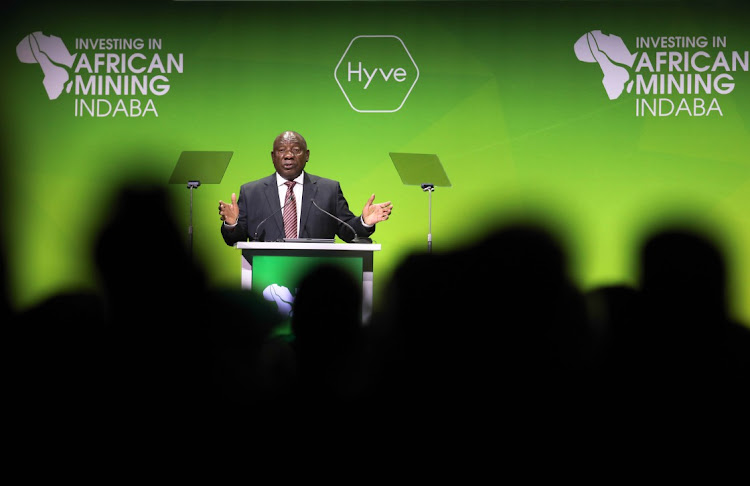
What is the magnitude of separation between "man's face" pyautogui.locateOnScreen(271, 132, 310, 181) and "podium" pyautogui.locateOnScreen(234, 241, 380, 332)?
86 cm

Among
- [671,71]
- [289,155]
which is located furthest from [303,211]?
[671,71]

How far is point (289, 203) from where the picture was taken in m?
4.22

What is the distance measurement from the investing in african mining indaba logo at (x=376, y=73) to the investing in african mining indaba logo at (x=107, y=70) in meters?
1.32

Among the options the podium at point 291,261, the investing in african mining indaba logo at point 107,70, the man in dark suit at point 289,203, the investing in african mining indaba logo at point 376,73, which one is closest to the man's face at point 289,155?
the man in dark suit at point 289,203

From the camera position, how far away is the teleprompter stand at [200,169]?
161 inches

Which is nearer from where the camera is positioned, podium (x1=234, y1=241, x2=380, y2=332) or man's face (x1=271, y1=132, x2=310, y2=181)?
podium (x1=234, y1=241, x2=380, y2=332)

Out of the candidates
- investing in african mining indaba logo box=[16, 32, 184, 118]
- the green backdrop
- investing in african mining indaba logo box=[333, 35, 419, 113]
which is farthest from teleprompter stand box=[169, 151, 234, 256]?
investing in african mining indaba logo box=[333, 35, 419, 113]

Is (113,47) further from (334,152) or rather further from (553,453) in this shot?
(553,453)

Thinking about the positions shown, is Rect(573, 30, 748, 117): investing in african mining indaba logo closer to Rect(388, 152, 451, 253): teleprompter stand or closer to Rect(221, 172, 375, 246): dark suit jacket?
Rect(388, 152, 451, 253): teleprompter stand

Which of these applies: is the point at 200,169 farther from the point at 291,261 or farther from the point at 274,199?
the point at 291,261

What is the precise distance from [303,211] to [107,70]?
2270 mm

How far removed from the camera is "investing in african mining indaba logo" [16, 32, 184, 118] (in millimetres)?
5258

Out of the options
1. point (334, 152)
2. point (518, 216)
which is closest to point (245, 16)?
point (334, 152)

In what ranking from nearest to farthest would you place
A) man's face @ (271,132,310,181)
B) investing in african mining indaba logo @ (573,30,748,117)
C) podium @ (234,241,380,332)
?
1. podium @ (234,241,380,332)
2. man's face @ (271,132,310,181)
3. investing in african mining indaba logo @ (573,30,748,117)
